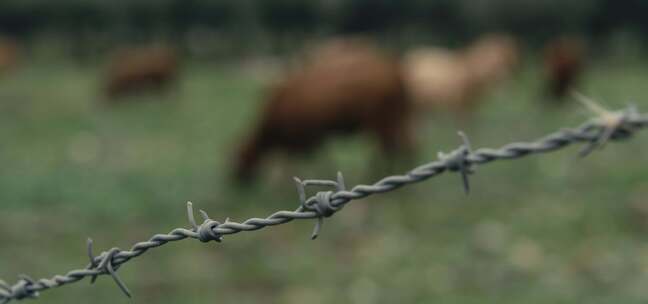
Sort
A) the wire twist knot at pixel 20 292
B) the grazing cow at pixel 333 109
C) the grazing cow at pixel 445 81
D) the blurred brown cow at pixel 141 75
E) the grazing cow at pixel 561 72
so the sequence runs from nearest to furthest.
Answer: the wire twist knot at pixel 20 292, the grazing cow at pixel 333 109, the grazing cow at pixel 445 81, the grazing cow at pixel 561 72, the blurred brown cow at pixel 141 75

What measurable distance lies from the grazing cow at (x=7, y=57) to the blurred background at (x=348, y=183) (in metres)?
3.91

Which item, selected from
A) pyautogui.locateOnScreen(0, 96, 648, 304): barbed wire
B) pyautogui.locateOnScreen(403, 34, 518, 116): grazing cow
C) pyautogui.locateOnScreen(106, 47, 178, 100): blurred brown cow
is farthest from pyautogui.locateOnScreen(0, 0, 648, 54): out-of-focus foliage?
pyautogui.locateOnScreen(0, 96, 648, 304): barbed wire

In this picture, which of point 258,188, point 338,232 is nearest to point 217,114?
point 258,188

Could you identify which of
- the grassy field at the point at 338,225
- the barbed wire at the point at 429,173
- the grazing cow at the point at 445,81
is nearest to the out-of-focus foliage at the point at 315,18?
the grazing cow at the point at 445,81

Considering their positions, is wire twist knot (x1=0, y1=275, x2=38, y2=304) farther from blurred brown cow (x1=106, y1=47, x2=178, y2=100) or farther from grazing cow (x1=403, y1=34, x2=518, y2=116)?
blurred brown cow (x1=106, y1=47, x2=178, y2=100)

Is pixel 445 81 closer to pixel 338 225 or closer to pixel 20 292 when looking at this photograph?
pixel 338 225

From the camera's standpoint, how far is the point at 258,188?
23.9 ft

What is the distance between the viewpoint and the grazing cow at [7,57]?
19.0 m

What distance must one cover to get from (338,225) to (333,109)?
1.19 m

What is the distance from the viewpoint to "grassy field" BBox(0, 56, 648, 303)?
15.3 ft

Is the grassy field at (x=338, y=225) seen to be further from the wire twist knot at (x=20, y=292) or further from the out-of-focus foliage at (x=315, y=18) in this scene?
the out-of-focus foliage at (x=315, y=18)

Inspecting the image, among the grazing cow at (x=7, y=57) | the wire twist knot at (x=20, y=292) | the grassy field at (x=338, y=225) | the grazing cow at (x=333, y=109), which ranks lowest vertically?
the wire twist knot at (x=20, y=292)

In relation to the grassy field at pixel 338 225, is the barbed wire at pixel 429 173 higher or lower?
lower

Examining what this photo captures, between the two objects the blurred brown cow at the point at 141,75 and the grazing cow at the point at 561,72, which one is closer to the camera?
the grazing cow at the point at 561,72
